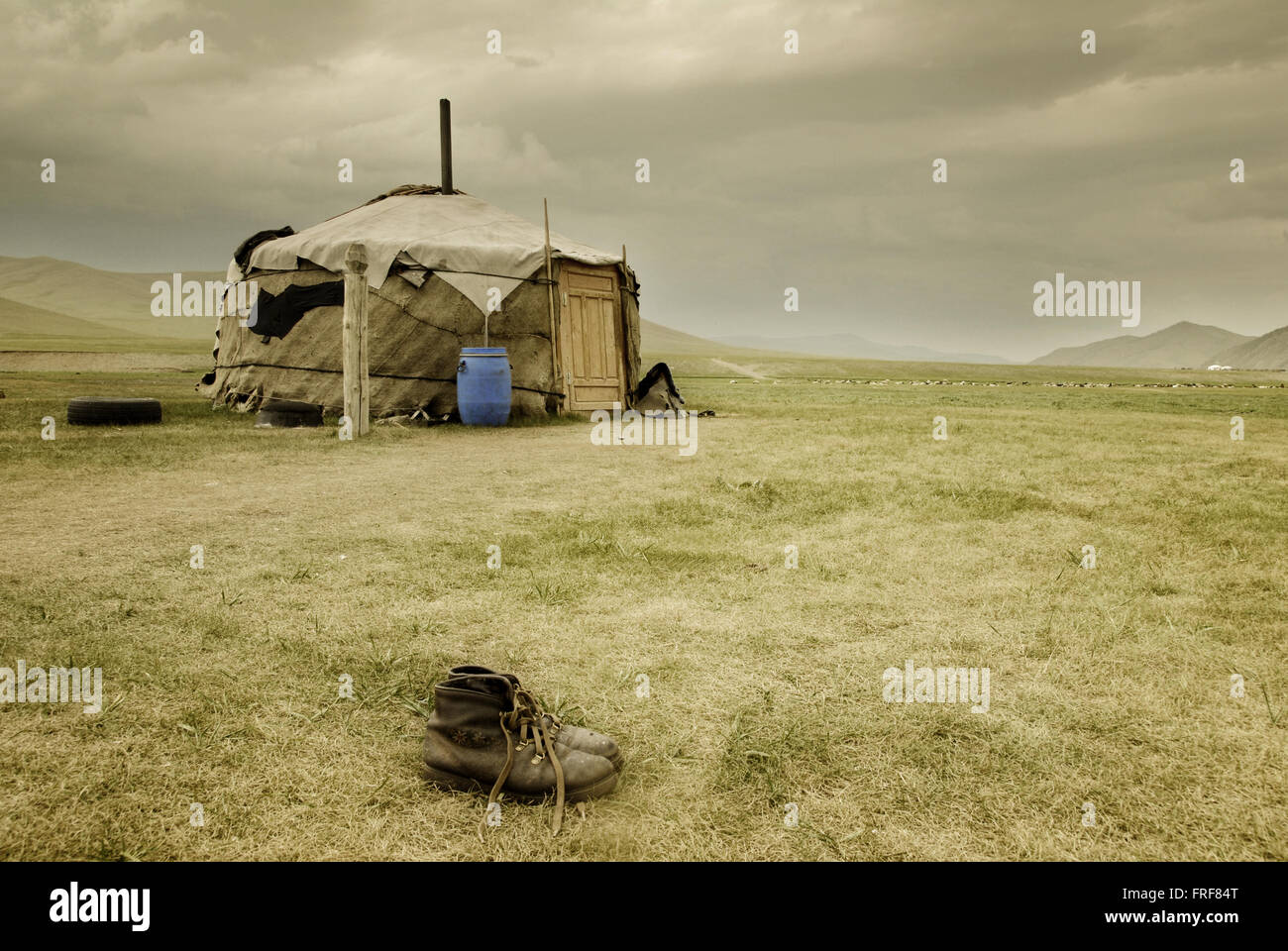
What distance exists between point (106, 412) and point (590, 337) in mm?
6308

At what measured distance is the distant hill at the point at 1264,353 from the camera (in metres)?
169

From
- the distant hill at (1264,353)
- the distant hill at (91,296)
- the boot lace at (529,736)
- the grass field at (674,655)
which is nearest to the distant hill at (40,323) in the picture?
the distant hill at (91,296)

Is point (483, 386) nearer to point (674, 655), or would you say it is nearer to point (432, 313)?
point (432, 313)

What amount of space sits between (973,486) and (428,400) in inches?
296

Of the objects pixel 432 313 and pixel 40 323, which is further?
pixel 40 323

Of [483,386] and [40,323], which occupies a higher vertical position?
[40,323]

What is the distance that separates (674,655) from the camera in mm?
2719

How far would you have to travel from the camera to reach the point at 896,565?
3830mm

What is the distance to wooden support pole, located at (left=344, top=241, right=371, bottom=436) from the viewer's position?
913 centimetres

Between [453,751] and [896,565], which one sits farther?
[896,565]

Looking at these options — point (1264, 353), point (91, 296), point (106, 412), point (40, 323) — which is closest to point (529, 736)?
point (106, 412)
